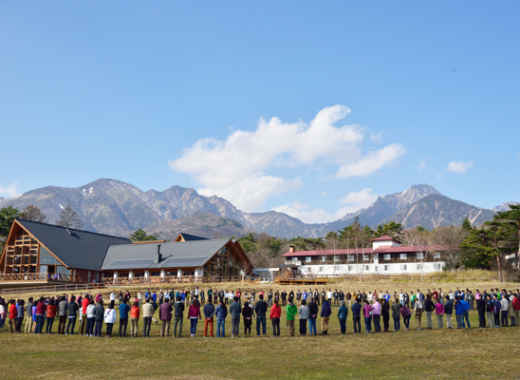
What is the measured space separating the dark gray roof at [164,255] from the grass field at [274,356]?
44505mm

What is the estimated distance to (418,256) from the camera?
263ft

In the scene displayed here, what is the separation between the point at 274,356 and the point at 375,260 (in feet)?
230

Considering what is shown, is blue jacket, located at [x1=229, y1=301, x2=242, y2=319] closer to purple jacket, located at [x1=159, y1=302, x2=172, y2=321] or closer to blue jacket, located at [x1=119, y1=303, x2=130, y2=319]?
purple jacket, located at [x1=159, y1=302, x2=172, y2=321]

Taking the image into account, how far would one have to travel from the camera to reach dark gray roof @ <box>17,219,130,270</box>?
6556cm

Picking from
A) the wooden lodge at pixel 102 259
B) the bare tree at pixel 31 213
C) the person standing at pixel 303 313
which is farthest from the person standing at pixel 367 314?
the bare tree at pixel 31 213

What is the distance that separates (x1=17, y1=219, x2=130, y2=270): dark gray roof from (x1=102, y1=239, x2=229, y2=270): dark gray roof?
68.3 inches

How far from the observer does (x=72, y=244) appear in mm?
69562

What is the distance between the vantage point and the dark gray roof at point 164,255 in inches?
2596

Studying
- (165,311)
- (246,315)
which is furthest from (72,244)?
(246,315)

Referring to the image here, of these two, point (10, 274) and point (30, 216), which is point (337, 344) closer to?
point (10, 274)

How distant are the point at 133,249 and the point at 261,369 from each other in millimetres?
60345

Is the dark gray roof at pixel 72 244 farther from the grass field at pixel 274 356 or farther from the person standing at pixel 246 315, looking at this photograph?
the person standing at pixel 246 315

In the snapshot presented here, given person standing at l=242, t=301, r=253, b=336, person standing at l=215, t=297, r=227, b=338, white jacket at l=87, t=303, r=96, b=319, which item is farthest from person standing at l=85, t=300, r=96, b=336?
person standing at l=242, t=301, r=253, b=336

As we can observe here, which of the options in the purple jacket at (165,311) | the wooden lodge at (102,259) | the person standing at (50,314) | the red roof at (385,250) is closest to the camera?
the purple jacket at (165,311)
